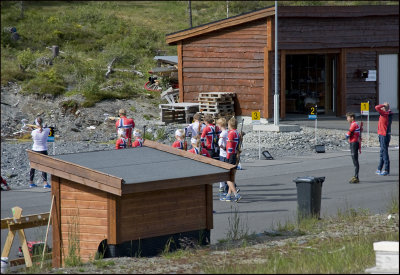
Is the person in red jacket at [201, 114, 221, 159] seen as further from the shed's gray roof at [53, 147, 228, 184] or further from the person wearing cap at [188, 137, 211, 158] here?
the shed's gray roof at [53, 147, 228, 184]

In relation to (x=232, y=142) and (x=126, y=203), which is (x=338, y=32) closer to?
(x=232, y=142)

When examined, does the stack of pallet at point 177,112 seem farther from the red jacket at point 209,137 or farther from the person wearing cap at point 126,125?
the red jacket at point 209,137

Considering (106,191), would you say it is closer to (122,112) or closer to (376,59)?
(122,112)

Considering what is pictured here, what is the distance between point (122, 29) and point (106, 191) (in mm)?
40103

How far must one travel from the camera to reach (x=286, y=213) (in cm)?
1448

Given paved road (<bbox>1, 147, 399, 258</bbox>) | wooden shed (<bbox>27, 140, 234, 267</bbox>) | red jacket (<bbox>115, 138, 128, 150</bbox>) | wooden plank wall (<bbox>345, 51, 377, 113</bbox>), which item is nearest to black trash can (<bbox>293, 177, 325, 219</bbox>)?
paved road (<bbox>1, 147, 399, 258</bbox>)

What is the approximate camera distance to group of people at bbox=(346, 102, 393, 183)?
1758 cm

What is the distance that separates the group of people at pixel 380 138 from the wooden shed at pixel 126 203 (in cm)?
669

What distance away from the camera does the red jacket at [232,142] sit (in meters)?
15.6

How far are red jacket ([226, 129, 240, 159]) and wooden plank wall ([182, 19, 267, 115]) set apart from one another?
45.4ft

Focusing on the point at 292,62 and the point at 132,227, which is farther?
the point at 292,62

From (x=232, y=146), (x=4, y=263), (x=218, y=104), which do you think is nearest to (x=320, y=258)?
(x=4, y=263)

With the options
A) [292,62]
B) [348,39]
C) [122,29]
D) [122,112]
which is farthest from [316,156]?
[122,29]

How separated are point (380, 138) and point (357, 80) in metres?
12.9
